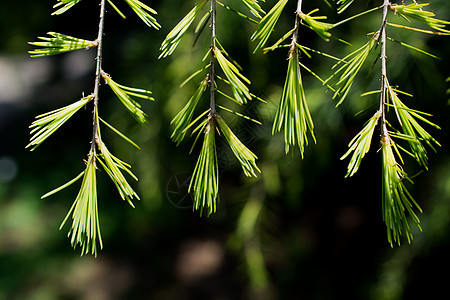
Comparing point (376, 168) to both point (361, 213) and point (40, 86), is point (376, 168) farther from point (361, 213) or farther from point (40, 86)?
point (40, 86)

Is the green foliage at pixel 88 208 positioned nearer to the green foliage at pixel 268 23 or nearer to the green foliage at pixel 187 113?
the green foliage at pixel 187 113

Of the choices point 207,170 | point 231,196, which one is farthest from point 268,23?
point 231,196

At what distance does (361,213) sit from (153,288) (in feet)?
3.69

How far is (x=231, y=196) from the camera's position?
4.85ft

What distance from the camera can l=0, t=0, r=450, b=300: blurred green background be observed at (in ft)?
3.47

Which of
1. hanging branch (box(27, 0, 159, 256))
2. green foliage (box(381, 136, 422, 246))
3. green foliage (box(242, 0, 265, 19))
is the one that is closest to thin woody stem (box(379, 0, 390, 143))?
green foliage (box(381, 136, 422, 246))

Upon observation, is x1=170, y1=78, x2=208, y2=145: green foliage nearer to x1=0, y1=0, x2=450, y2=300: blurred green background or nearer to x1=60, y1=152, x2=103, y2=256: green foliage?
x1=60, y1=152, x2=103, y2=256: green foliage

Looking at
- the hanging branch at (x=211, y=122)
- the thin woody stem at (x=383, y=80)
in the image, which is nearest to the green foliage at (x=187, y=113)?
the hanging branch at (x=211, y=122)

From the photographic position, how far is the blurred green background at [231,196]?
3.47ft

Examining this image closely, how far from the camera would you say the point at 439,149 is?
1.08 metres

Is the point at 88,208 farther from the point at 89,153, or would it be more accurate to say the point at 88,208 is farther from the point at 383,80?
the point at 383,80

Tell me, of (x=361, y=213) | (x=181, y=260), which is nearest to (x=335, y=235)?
(x=361, y=213)

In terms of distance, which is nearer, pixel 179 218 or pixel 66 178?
pixel 179 218

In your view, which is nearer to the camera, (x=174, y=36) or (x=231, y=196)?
(x=174, y=36)
